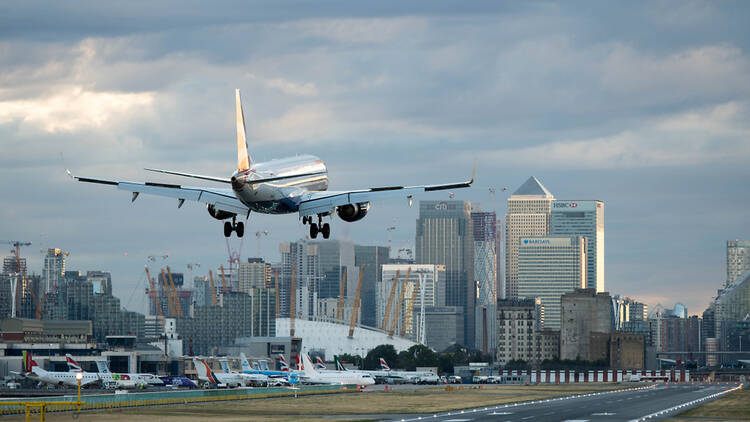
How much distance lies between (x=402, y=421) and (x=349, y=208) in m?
56.2

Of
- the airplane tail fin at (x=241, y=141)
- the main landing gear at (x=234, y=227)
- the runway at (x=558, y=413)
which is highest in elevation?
the airplane tail fin at (x=241, y=141)

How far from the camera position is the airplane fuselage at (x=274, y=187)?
10125 cm

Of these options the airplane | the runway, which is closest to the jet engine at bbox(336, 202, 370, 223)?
the airplane

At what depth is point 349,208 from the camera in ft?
348

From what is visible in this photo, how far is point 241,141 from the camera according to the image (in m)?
106

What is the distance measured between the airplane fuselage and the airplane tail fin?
910 millimetres

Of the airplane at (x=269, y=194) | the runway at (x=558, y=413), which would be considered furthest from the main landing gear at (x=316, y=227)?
the runway at (x=558, y=413)

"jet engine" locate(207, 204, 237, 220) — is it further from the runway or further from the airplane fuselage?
the runway

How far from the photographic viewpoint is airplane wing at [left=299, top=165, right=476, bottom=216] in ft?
333

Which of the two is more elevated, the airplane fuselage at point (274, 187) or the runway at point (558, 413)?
the airplane fuselage at point (274, 187)

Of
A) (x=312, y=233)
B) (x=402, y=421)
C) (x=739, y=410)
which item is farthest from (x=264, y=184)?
(x=739, y=410)

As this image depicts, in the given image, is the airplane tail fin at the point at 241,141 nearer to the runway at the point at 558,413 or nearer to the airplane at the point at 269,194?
the airplane at the point at 269,194

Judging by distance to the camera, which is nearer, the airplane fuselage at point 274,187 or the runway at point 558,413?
the airplane fuselage at point 274,187

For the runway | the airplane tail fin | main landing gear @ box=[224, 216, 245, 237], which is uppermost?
the airplane tail fin
